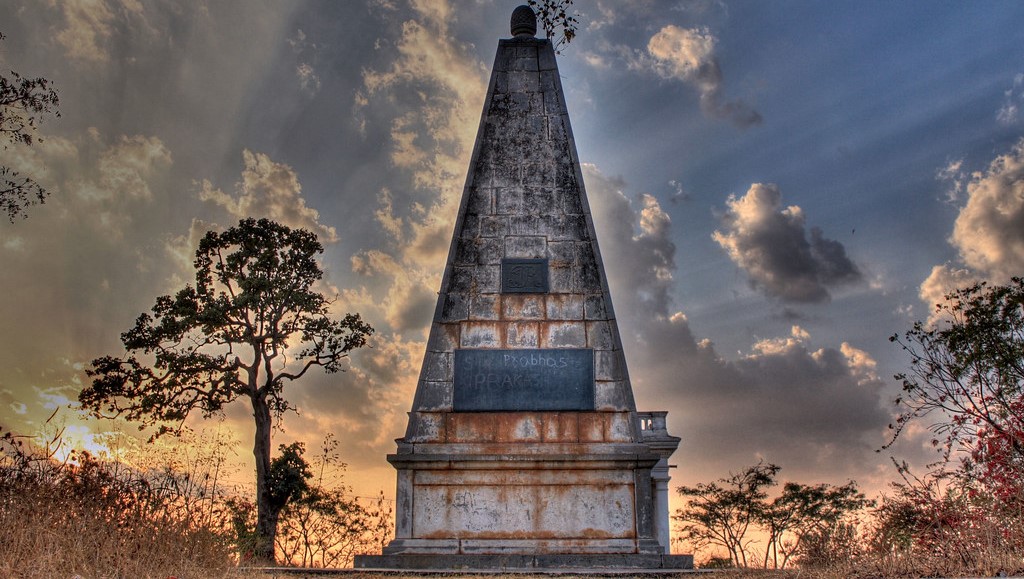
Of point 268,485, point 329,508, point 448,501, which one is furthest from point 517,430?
point 329,508

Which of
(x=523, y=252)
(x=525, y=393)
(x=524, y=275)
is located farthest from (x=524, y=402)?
(x=523, y=252)

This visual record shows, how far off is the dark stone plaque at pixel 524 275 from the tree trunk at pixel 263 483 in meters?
7.31

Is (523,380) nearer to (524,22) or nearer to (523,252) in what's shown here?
(523,252)

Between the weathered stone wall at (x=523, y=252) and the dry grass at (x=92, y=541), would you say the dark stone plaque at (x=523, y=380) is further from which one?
the dry grass at (x=92, y=541)

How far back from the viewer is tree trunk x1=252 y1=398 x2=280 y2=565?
16036mm

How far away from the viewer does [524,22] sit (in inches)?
558

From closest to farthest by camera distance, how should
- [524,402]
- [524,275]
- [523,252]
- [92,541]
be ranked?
[92,541] < [524,402] < [524,275] < [523,252]

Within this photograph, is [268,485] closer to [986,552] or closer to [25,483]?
[25,483]

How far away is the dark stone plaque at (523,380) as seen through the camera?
→ 1125 cm

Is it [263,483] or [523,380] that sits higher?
[523,380]

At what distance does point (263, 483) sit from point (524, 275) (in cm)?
808

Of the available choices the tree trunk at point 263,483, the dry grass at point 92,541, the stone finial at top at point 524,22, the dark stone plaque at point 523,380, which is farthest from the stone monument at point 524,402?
the tree trunk at point 263,483

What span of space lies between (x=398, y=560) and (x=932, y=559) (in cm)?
595

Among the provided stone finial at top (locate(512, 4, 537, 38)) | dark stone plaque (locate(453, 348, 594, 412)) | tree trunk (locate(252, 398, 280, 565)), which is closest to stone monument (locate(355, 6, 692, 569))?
dark stone plaque (locate(453, 348, 594, 412))
